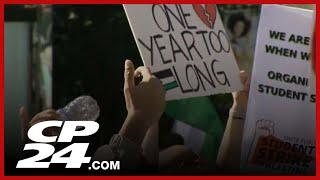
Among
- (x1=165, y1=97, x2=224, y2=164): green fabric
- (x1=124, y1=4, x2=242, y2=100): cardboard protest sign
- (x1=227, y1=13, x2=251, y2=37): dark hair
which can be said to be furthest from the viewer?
(x1=227, y1=13, x2=251, y2=37): dark hair

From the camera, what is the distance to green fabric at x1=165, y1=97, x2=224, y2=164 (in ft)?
13.0

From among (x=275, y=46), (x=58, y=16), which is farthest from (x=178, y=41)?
(x=58, y=16)

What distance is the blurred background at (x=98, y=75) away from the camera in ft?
12.9

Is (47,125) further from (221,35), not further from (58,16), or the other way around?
(221,35)

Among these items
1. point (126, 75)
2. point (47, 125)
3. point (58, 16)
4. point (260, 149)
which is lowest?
point (260, 149)

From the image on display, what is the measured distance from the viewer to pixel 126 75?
3.89m

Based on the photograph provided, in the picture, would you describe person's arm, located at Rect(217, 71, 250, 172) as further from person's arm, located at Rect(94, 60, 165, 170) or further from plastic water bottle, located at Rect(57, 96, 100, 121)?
plastic water bottle, located at Rect(57, 96, 100, 121)

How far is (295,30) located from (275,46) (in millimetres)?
149

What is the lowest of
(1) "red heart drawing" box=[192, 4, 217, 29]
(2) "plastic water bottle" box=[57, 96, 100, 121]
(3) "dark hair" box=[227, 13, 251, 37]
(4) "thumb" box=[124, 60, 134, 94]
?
(2) "plastic water bottle" box=[57, 96, 100, 121]

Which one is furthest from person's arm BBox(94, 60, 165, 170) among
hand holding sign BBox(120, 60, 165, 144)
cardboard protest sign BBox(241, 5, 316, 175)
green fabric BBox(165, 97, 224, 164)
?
cardboard protest sign BBox(241, 5, 316, 175)

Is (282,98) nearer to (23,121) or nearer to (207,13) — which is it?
(207,13)

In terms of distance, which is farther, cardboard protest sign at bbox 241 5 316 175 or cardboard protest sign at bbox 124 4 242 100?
cardboard protest sign at bbox 241 5 316 175

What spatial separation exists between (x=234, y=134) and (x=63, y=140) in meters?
1.01

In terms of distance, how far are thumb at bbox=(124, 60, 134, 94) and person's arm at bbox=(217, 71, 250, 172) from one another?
630 mm
